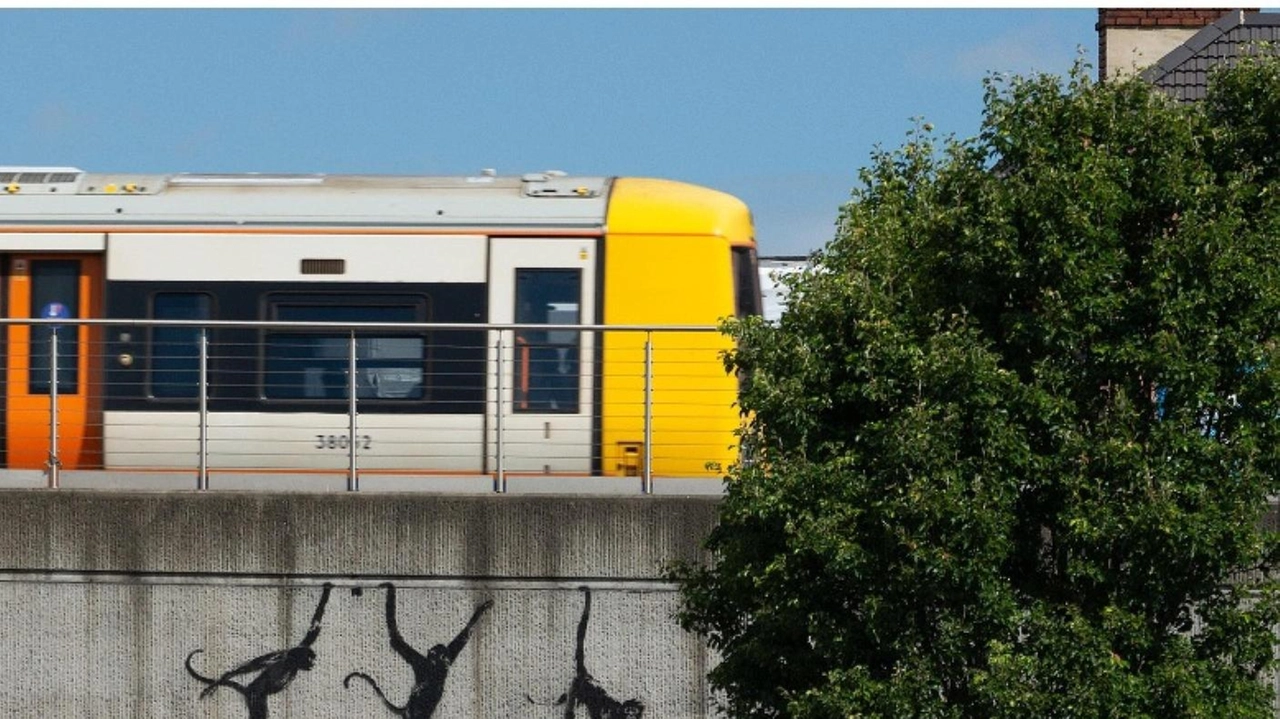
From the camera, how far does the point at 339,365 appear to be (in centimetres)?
1504


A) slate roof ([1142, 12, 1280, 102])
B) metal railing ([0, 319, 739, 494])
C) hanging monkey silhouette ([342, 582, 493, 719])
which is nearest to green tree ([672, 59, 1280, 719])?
hanging monkey silhouette ([342, 582, 493, 719])

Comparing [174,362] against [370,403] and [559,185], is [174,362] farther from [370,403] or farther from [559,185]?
[559,185]

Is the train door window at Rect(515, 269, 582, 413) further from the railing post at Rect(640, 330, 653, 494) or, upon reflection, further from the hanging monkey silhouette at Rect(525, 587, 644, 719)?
the hanging monkey silhouette at Rect(525, 587, 644, 719)

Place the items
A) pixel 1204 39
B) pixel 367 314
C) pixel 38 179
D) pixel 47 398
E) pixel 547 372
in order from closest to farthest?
pixel 547 372 < pixel 47 398 < pixel 367 314 < pixel 38 179 < pixel 1204 39

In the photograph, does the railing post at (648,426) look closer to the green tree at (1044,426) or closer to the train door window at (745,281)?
the train door window at (745,281)

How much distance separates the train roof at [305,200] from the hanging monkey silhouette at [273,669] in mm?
4183

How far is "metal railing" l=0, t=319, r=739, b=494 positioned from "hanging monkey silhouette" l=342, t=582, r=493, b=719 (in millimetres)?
1781

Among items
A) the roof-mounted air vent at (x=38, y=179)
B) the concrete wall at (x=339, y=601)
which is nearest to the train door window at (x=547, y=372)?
the concrete wall at (x=339, y=601)

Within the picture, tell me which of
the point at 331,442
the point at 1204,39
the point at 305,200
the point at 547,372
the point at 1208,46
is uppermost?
the point at 1204,39

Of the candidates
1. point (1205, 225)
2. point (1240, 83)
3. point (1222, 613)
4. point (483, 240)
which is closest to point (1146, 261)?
point (1205, 225)

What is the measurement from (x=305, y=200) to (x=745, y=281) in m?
3.60

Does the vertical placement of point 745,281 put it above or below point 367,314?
above

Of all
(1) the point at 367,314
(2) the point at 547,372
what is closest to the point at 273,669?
(2) the point at 547,372

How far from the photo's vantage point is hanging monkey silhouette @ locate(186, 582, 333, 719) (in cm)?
1262
